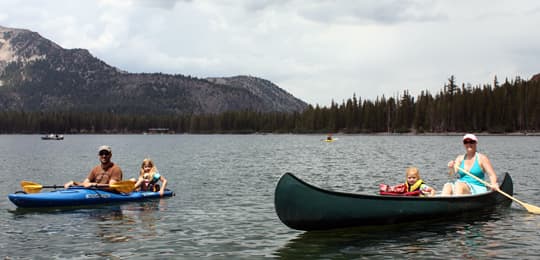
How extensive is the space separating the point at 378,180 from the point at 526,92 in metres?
134

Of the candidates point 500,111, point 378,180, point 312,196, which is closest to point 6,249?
point 312,196

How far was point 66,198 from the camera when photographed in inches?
850

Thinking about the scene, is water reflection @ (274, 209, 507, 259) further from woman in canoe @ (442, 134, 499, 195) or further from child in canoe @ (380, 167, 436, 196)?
woman in canoe @ (442, 134, 499, 195)

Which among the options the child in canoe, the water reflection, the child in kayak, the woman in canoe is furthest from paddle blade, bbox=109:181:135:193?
the woman in canoe

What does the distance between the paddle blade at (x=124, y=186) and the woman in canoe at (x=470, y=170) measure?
1300 centimetres

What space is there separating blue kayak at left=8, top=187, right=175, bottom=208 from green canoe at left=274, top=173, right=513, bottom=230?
9918 millimetres

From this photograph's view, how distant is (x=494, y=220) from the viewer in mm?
19188

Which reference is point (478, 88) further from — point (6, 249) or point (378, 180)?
point (6, 249)

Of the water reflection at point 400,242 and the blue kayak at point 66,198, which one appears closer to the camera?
the water reflection at point 400,242

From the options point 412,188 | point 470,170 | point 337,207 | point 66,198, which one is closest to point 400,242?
point 337,207

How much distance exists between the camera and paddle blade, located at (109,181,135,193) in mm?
22516

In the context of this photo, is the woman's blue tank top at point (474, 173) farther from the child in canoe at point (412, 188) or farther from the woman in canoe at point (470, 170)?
the child in canoe at point (412, 188)

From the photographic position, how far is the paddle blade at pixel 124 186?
22.5 meters

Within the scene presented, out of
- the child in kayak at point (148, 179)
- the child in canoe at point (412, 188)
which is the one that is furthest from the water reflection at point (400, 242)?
the child in kayak at point (148, 179)
